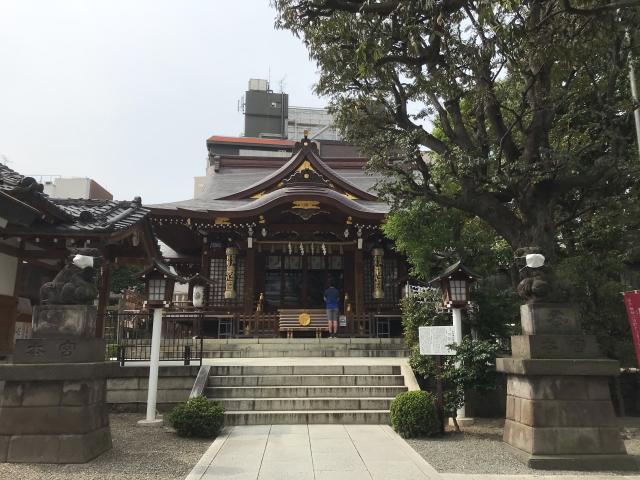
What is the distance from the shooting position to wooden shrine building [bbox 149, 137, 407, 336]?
16938 millimetres

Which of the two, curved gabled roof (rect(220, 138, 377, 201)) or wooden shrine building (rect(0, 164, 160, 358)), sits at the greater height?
curved gabled roof (rect(220, 138, 377, 201))

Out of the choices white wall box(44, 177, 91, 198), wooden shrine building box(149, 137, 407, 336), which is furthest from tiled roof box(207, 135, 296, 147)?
wooden shrine building box(149, 137, 407, 336)

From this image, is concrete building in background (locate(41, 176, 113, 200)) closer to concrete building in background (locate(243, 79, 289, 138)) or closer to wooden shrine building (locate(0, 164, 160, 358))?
concrete building in background (locate(243, 79, 289, 138))

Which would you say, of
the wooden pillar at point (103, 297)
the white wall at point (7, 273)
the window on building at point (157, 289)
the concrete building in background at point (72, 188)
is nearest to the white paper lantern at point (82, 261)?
the window on building at point (157, 289)

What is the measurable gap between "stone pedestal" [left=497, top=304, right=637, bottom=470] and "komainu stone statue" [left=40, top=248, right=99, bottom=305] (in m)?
6.21

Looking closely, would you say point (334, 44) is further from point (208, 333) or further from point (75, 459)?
point (208, 333)

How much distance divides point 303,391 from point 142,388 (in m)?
3.39

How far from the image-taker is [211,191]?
71.3 ft

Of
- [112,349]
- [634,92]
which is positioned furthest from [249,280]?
[634,92]

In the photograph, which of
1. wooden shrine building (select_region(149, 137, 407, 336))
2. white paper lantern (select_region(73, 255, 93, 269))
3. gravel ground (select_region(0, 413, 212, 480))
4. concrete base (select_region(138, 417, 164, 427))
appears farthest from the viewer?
wooden shrine building (select_region(149, 137, 407, 336))

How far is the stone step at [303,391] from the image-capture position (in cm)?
980

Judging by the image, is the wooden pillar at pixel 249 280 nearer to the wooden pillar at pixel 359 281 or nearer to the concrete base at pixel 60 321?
the wooden pillar at pixel 359 281

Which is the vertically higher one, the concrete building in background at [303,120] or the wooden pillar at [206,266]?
the concrete building in background at [303,120]

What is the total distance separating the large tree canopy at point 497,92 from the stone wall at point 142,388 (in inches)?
236
